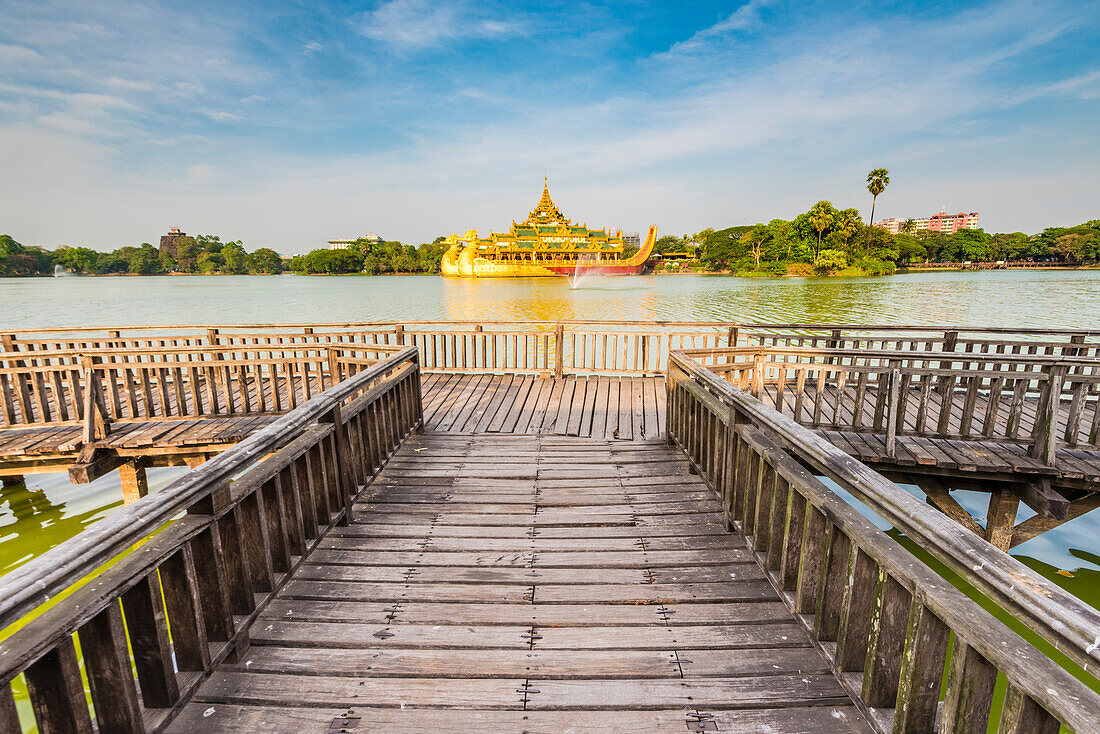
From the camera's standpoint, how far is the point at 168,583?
6.14ft

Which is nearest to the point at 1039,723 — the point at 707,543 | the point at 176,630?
the point at 707,543

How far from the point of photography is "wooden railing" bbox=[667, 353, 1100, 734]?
1.10 meters

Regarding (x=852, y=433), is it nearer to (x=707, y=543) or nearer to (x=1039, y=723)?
(x=707, y=543)

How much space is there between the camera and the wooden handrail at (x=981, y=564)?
3.34ft

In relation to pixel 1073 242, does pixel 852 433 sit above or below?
below

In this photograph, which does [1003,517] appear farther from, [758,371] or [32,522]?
[32,522]

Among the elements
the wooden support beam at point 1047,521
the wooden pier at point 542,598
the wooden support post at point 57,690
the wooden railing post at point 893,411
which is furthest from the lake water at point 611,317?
the wooden support post at point 57,690

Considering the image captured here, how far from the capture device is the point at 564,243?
8525cm

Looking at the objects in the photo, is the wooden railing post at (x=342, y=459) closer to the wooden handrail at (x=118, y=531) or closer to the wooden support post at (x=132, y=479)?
the wooden handrail at (x=118, y=531)

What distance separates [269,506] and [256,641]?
2.13 feet

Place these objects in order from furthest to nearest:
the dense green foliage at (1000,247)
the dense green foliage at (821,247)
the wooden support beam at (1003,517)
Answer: the dense green foliage at (1000,247)
the dense green foliage at (821,247)
the wooden support beam at (1003,517)

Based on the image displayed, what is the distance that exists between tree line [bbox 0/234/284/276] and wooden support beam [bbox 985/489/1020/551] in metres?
121

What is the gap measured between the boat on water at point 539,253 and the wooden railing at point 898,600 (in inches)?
3159

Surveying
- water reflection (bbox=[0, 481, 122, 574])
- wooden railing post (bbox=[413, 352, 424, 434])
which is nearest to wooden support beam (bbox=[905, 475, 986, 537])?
wooden railing post (bbox=[413, 352, 424, 434])
